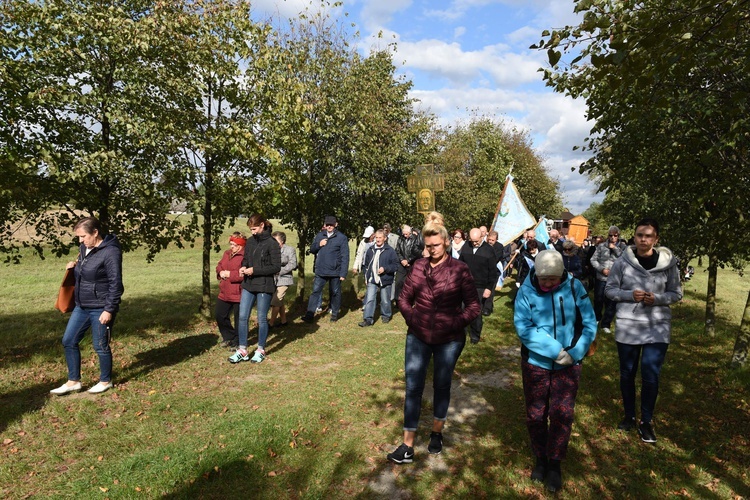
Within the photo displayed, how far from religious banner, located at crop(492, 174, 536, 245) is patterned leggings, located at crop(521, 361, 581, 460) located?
36.7 ft

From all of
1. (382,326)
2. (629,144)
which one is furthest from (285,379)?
(629,144)

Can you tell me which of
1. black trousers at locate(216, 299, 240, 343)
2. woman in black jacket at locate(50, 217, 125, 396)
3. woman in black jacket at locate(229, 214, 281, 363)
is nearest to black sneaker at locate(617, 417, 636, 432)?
woman in black jacket at locate(229, 214, 281, 363)

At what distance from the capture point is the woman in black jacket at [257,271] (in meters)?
7.27

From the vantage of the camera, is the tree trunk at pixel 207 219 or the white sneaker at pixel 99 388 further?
the tree trunk at pixel 207 219

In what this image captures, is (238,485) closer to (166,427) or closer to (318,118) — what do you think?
(166,427)

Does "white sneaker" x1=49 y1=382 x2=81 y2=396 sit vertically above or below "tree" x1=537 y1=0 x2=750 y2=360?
below

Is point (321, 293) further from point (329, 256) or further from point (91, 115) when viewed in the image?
point (91, 115)

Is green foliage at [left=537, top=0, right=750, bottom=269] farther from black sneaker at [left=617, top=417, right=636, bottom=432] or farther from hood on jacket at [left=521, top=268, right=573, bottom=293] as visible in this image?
black sneaker at [left=617, top=417, right=636, bottom=432]

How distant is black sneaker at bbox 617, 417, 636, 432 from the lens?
5277 mm

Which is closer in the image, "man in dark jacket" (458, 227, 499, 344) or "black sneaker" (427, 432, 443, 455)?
"black sneaker" (427, 432, 443, 455)

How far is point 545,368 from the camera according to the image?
13.1 ft

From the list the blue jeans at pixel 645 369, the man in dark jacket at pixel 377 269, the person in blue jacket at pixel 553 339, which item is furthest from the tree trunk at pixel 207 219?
the blue jeans at pixel 645 369

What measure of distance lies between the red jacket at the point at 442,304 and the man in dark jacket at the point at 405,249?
661 centimetres

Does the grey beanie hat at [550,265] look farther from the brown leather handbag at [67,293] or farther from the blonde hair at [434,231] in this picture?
the brown leather handbag at [67,293]
